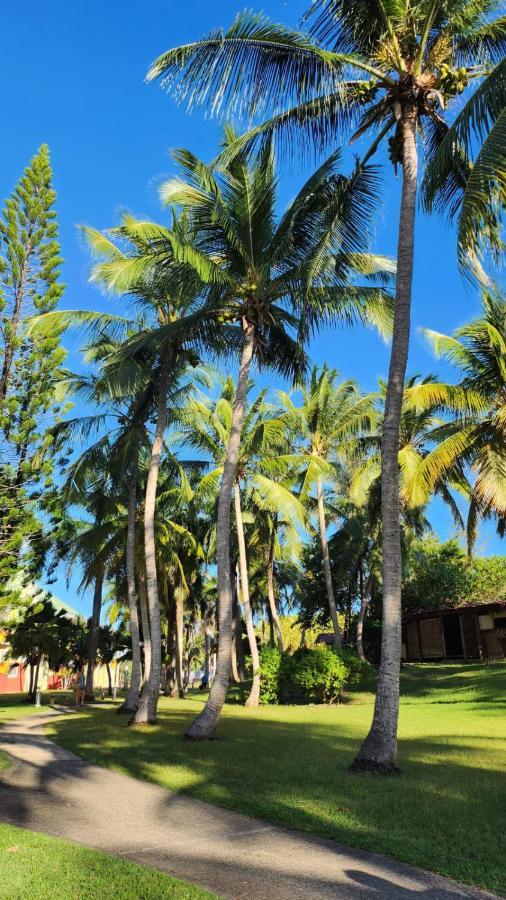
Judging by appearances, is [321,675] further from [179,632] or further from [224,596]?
[224,596]

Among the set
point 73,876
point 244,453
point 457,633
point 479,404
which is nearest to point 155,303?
point 244,453

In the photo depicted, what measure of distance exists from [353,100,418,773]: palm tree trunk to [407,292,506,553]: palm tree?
9113 mm

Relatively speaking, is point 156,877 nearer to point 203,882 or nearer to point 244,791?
point 203,882

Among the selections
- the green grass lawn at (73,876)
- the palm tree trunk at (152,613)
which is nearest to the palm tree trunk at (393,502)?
the green grass lawn at (73,876)

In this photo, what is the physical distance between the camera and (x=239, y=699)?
23781 millimetres

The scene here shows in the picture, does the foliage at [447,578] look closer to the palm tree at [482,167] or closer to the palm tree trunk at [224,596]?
the palm tree trunk at [224,596]

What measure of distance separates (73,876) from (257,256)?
458 inches

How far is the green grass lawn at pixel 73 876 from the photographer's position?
4.16 metres

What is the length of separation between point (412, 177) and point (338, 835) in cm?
871

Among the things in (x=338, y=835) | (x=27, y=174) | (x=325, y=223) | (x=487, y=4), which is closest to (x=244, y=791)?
(x=338, y=835)

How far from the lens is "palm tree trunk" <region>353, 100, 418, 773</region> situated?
27.6ft

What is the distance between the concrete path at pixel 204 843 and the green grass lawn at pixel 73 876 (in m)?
0.26

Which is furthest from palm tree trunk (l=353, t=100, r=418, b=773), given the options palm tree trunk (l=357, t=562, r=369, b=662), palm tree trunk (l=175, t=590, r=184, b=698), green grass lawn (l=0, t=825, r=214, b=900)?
palm tree trunk (l=357, t=562, r=369, b=662)

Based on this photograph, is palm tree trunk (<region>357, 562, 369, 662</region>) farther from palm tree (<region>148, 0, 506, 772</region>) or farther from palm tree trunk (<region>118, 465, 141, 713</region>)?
palm tree (<region>148, 0, 506, 772</region>)
